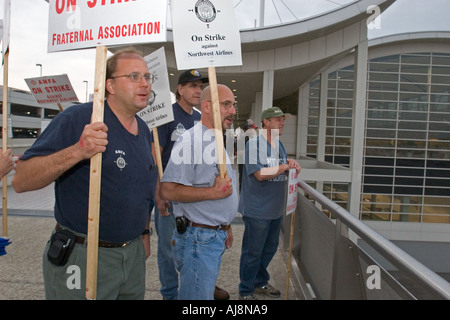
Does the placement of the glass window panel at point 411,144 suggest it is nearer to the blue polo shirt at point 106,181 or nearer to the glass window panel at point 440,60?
the glass window panel at point 440,60

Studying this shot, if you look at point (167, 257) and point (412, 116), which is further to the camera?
point (412, 116)

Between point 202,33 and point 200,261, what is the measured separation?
1598 mm

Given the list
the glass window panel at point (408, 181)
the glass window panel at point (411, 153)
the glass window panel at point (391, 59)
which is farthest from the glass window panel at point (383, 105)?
the glass window panel at point (408, 181)

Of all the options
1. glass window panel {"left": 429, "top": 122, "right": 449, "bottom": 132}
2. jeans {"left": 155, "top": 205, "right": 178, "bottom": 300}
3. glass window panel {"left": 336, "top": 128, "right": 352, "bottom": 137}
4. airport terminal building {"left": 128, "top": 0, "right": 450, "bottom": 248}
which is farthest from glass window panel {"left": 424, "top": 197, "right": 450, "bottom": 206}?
jeans {"left": 155, "top": 205, "right": 178, "bottom": 300}

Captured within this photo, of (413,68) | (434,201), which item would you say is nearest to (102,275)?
(413,68)

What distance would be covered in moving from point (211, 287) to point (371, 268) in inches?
40.6

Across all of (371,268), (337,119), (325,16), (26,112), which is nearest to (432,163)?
(337,119)

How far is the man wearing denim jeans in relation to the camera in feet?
7.23

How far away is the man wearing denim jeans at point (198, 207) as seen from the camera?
2.21 meters

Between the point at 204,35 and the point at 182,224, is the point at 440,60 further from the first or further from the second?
the point at 182,224

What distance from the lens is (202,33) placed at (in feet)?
7.43

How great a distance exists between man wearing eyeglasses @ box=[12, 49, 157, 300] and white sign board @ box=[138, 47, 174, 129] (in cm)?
104

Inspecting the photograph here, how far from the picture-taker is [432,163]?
77.2ft

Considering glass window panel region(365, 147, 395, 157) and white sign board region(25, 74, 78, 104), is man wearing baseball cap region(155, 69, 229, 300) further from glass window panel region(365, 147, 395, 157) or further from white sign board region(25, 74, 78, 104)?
glass window panel region(365, 147, 395, 157)
